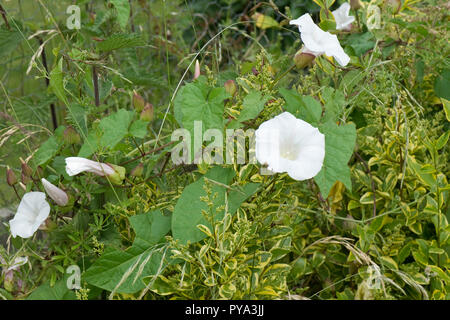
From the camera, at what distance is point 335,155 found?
2.69 feet

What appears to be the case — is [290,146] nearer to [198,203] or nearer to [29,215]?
[198,203]

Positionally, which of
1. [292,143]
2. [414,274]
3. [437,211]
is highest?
[292,143]

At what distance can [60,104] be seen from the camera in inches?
69.0

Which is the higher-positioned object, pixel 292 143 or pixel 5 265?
pixel 292 143

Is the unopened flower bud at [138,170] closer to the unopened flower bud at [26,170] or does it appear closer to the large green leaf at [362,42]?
the unopened flower bud at [26,170]

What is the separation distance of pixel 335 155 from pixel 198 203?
0.25m

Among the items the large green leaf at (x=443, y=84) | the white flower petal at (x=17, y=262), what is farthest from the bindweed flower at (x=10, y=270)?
the large green leaf at (x=443, y=84)

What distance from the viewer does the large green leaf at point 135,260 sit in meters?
0.79

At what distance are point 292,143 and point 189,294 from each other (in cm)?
31

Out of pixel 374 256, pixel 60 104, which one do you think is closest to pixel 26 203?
pixel 374 256

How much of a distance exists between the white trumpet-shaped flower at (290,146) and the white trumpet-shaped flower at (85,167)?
0.89 ft

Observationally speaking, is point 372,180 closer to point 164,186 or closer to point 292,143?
point 292,143

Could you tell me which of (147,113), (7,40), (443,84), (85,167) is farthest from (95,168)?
(443,84)
